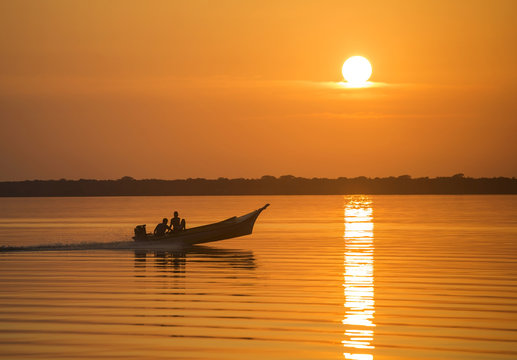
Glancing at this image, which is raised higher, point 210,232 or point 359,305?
point 210,232

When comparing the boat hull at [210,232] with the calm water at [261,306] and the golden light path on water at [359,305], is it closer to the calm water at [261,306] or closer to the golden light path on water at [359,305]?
the calm water at [261,306]

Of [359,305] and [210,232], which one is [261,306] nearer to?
[359,305]

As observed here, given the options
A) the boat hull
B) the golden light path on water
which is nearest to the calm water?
the golden light path on water

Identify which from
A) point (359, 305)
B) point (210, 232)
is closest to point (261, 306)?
point (359, 305)

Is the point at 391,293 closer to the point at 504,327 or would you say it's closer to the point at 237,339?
the point at 504,327

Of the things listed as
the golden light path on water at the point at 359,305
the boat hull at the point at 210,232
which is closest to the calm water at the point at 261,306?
the golden light path on water at the point at 359,305

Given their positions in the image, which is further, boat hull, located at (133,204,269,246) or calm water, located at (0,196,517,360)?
boat hull, located at (133,204,269,246)

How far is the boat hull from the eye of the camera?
40000mm

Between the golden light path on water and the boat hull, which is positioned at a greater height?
the boat hull

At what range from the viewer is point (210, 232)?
40.8 m

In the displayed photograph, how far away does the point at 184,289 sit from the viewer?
23.0 m

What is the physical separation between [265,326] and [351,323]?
6.16 feet

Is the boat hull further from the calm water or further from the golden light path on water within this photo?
the golden light path on water

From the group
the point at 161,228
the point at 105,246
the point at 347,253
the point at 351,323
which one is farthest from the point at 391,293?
the point at 105,246
